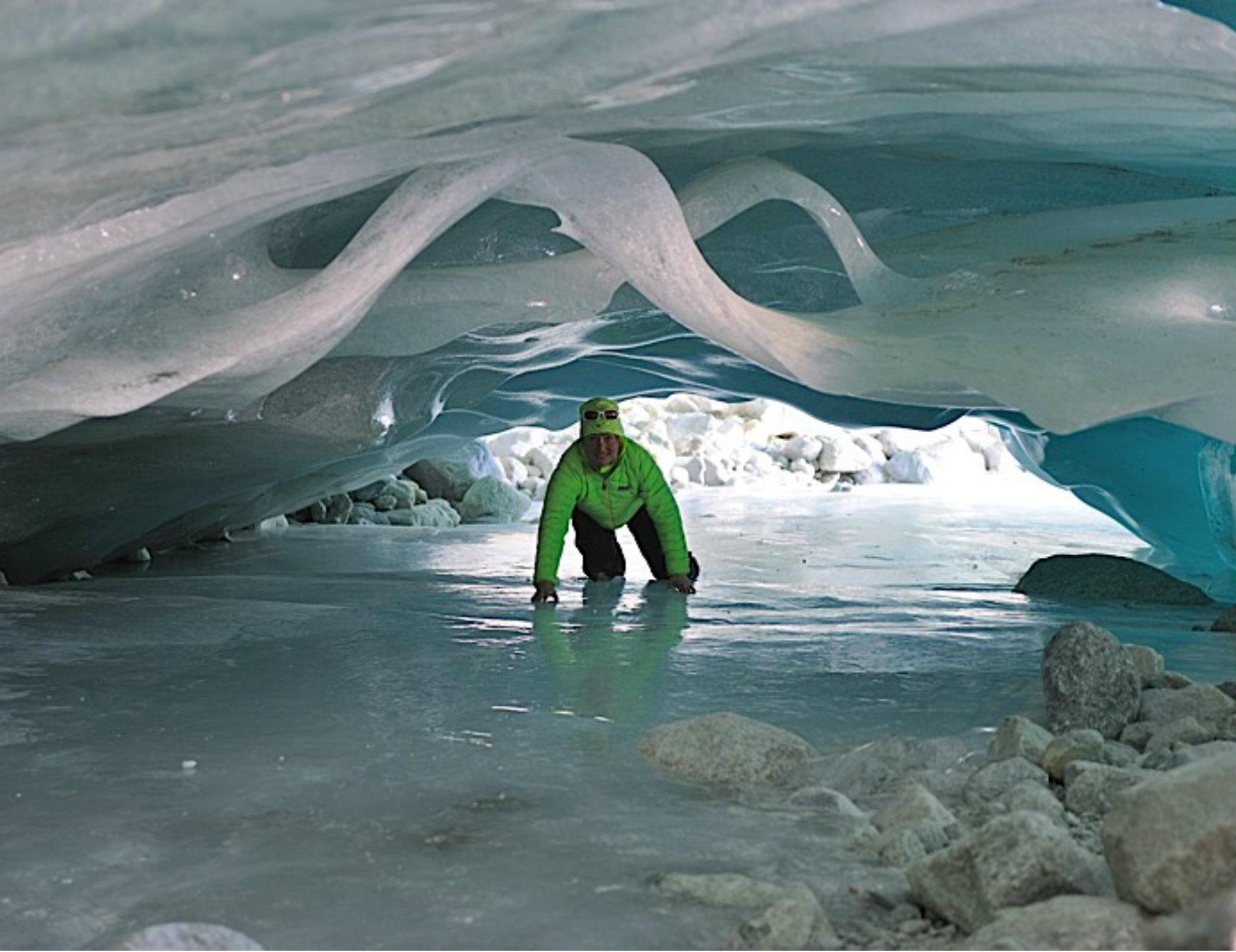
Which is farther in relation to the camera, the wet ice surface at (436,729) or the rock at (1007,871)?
the wet ice surface at (436,729)

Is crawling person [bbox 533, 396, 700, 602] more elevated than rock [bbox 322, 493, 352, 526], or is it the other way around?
crawling person [bbox 533, 396, 700, 602]

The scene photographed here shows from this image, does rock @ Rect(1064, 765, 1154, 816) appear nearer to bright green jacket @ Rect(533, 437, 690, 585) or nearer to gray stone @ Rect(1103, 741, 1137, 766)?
gray stone @ Rect(1103, 741, 1137, 766)

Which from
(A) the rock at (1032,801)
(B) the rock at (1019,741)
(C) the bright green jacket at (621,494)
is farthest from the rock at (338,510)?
(A) the rock at (1032,801)

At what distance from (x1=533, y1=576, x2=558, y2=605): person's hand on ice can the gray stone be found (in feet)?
10.6

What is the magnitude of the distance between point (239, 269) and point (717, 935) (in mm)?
1965

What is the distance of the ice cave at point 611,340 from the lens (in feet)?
6.43

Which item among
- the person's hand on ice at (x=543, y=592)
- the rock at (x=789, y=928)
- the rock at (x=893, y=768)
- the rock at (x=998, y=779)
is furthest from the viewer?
the person's hand on ice at (x=543, y=592)

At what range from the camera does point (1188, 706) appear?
325 cm

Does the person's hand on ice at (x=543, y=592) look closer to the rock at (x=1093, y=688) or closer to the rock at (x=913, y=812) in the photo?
the rock at (x=1093, y=688)

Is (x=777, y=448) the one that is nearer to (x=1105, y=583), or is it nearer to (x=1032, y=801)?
(x=1105, y=583)

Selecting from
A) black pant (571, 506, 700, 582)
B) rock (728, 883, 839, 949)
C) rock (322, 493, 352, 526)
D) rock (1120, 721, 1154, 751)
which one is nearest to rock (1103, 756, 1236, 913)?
rock (728, 883, 839, 949)

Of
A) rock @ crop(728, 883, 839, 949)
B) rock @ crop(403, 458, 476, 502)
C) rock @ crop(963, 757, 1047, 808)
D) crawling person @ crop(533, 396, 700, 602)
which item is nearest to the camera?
rock @ crop(728, 883, 839, 949)

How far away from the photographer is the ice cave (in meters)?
1.96

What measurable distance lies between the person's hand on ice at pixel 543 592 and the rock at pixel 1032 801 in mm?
3557
